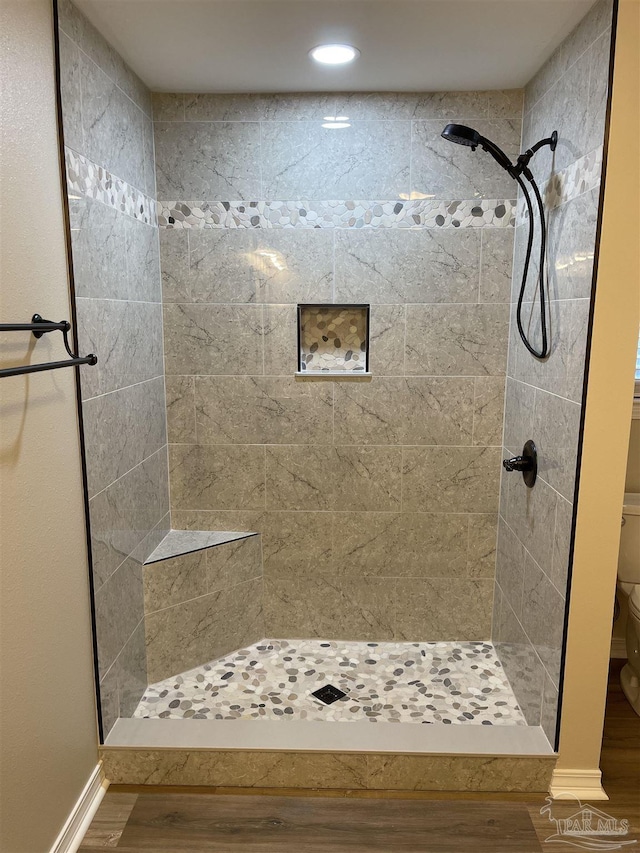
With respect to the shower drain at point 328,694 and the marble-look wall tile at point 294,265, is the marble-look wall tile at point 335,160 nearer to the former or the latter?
the marble-look wall tile at point 294,265

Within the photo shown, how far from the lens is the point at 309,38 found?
1916 millimetres

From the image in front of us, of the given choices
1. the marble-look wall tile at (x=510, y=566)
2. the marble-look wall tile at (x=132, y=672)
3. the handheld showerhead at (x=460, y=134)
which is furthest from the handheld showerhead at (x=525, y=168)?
the marble-look wall tile at (x=132, y=672)

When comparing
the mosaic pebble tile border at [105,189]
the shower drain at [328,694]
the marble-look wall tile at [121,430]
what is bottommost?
the shower drain at [328,694]

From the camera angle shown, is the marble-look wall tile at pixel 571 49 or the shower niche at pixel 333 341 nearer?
the marble-look wall tile at pixel 571 49

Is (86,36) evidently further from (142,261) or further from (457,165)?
(457,165)

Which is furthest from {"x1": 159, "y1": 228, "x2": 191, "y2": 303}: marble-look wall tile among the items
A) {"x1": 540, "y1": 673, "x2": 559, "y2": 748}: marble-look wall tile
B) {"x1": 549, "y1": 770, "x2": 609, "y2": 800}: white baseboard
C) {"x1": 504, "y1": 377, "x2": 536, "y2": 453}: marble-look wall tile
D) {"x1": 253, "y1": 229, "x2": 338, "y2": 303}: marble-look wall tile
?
{"x1": 549, "y1": 770, "x2": 609, "y2": 800}: white baseboard

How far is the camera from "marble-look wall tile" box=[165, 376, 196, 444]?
8.56ft

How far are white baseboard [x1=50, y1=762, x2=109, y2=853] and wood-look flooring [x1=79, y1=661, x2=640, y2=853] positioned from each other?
0.03m

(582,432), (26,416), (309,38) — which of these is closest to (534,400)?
(582,432)

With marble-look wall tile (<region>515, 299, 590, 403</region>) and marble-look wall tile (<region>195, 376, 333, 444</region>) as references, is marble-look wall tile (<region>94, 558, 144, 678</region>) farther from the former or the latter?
marble-look wall tile (<region>515, 299, 590, 403</region>)

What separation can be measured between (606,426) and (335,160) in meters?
1.48

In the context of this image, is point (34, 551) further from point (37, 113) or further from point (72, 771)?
point (37, 113)

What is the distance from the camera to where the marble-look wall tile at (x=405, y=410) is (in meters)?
2.57

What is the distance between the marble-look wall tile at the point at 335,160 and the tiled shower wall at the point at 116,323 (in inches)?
15.4
